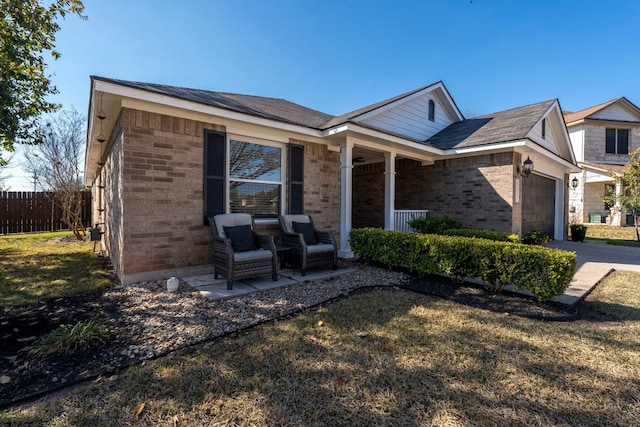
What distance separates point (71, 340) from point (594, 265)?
9.63 meters

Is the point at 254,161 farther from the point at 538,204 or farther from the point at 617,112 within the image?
the point at 617,112

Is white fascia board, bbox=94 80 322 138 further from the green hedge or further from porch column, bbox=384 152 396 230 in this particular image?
the green hedge

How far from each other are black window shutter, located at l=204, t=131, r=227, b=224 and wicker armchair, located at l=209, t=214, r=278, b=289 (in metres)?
0.47

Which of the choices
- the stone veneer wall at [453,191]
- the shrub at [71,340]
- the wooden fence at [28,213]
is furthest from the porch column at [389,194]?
the wooden fence at [28,213]

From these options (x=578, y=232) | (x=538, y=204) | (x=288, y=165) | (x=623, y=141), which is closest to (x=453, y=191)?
(x=538, y=204)

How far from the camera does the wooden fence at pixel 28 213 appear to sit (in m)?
12.4

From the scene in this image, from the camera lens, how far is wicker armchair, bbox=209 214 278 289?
4.51 metres

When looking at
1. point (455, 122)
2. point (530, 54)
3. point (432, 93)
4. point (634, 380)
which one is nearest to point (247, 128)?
point (634, 380)

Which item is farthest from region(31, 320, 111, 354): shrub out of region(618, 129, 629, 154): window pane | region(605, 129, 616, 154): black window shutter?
region(618, 129, 629, 154): window pane

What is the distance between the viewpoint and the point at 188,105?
4941 millimetres

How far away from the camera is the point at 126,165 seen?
461 centimetres

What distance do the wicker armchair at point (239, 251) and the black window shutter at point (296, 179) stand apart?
1.37m

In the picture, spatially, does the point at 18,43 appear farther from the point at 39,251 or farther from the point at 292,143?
the point at 292,143

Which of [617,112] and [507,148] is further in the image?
[617,112]
